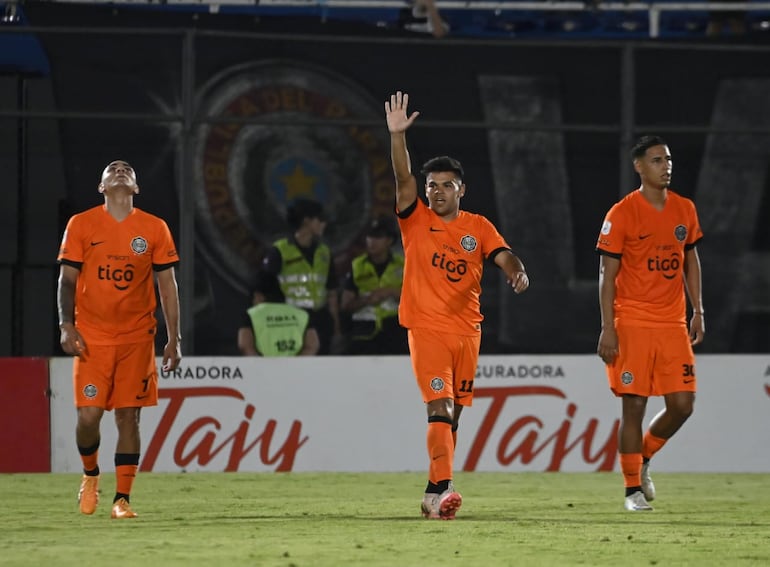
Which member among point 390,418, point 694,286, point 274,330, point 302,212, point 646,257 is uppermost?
point 302,212

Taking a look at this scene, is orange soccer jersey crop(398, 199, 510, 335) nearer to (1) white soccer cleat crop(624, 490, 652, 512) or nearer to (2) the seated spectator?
(1) white soccer cleat crop(624, 490, 652, 512)

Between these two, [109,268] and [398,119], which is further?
[109,268]

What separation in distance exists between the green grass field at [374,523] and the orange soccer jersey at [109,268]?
108cm

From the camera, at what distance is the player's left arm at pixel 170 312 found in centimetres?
975

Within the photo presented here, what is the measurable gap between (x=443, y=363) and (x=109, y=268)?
1.98 metres

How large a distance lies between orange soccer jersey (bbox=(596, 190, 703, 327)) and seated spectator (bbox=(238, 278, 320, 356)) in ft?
16.6

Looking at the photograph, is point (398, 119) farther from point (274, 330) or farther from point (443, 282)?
point (274, 330)

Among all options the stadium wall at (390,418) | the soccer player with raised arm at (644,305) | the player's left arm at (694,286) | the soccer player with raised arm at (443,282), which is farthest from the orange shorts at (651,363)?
the stadium wall at (390,418)

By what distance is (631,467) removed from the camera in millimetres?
10125

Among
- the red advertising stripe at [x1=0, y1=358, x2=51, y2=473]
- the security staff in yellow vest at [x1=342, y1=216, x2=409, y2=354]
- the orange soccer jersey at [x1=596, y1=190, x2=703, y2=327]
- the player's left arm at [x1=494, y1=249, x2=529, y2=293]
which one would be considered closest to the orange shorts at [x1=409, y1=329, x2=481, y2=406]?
the player's left arm at [x1=494, y1=249, x2=529, y2=293]

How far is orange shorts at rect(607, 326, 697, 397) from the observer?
1004 centimetres

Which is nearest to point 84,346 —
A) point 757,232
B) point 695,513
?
point 695,513

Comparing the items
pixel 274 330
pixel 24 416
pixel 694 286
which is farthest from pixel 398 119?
pixel 274 330

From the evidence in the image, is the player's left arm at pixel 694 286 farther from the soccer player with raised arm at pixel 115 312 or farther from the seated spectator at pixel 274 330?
the seated spectator at pixel 274 330
